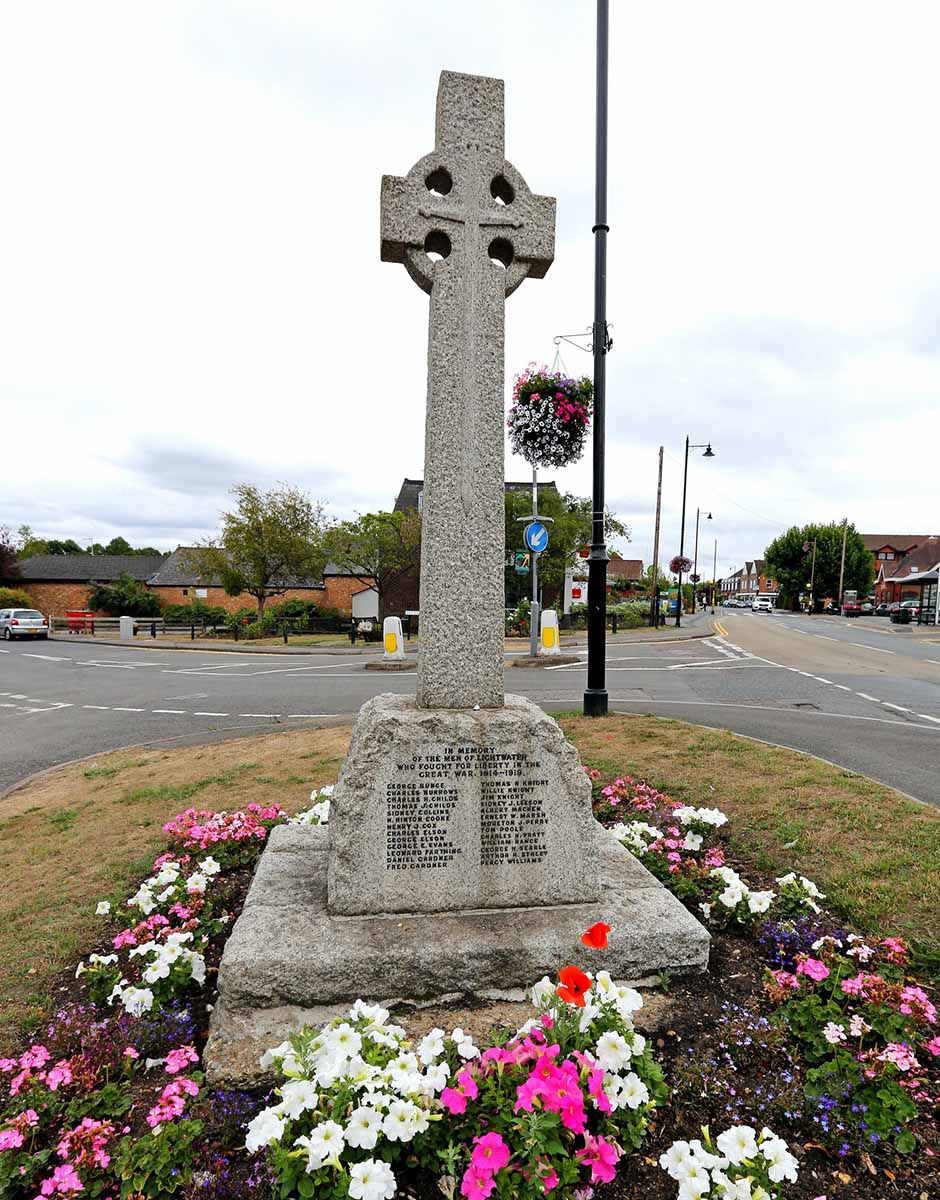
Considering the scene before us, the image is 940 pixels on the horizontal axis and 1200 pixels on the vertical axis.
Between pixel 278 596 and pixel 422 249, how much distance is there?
4464 cm

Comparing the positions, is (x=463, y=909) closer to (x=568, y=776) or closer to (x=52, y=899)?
(x=568, y=776)

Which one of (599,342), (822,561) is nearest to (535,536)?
(599,342)

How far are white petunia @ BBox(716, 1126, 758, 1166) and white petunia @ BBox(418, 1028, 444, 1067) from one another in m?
0.90

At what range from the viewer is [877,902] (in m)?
3.62

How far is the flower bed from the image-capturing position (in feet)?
6.23

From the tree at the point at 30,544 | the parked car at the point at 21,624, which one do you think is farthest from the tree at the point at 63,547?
the parked car at the point at 21,624

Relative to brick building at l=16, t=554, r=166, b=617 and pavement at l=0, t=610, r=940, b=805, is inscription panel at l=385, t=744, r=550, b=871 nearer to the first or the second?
pavement at l=0, t=610, r=940, b=805

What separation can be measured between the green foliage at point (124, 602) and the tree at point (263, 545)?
1264 centimetres

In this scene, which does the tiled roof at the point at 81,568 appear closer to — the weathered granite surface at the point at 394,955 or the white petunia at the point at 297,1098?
the weathered granite surface at the point at 394,955

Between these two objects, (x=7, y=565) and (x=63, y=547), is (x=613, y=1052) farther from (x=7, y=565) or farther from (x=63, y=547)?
(x=63, y=547)

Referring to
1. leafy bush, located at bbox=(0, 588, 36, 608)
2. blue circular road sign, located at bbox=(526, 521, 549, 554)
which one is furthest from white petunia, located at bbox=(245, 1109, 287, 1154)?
leafy bush, located at bbox=(0, 588, 36, 608)

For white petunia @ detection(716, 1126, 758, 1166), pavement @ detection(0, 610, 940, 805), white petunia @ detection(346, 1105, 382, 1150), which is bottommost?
pavement @ detection(0, 610, 940, 805)

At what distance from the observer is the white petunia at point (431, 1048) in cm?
218

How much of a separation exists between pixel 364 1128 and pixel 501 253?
3.84m
